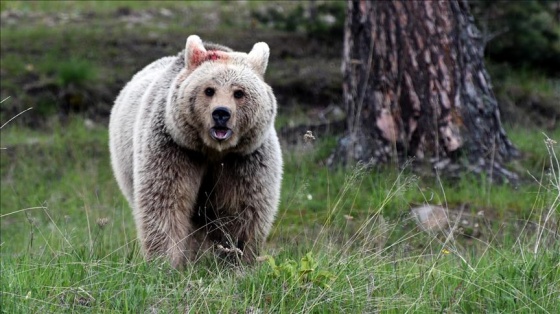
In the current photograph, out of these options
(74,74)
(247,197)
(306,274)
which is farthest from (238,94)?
(74,74)

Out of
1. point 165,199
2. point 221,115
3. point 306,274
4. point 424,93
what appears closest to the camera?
point 306,274

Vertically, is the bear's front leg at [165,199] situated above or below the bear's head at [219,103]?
below

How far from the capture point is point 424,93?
9.33 metres

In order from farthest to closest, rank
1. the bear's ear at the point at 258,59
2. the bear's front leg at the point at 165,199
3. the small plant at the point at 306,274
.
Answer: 1. the bear's ear at the point at 258,59
2. the bear's front leg at the point at 165,199
3. the small plant at the point at 306,274

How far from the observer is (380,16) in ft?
31.1

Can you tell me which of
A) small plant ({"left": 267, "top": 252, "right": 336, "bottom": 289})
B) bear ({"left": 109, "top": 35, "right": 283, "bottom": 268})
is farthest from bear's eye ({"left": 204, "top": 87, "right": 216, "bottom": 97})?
small plant ({"left": 267, "top": 252, "right": 336, "bottom": 289})

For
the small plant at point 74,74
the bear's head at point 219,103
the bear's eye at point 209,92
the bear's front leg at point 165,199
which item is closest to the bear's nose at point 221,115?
the bear's head at point 219,103

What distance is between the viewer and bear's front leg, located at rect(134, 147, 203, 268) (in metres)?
6.38

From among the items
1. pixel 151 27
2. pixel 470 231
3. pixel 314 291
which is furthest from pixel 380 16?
pixel 151 27

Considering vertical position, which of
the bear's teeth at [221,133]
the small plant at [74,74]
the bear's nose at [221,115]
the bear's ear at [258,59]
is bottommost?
the small plant at [74,74]

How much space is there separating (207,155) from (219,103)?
0.53 meters

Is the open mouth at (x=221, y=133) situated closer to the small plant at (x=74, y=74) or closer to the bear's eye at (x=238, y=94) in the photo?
the bear's eye at (x=238, y=94)

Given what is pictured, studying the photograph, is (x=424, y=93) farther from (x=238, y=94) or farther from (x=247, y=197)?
(x=238, y=94)

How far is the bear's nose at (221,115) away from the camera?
237 inches
